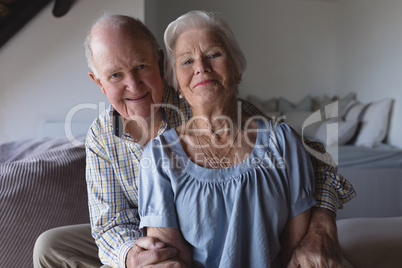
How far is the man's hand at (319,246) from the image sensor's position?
892 millimetres

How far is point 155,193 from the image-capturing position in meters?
0.92

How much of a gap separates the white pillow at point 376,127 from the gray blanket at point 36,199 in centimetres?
281

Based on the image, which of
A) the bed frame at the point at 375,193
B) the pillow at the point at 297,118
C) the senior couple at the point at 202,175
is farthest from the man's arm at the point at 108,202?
the pillow at the point at 297,118

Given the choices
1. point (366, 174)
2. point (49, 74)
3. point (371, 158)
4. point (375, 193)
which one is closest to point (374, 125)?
point (371, 158)

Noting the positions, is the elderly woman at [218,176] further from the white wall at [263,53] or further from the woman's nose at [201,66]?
the white wall at [263,53]

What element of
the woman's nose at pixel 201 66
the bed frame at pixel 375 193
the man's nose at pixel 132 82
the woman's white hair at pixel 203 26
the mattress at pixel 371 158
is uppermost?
the woman's white hair at pixel 203 26

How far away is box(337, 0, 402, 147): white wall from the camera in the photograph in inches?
133

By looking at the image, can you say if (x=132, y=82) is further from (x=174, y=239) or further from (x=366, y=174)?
(x=366, y=174)

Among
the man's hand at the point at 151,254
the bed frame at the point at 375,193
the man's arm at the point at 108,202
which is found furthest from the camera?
the bed frame at the point at 375,193

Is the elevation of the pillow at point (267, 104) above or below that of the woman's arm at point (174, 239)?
below

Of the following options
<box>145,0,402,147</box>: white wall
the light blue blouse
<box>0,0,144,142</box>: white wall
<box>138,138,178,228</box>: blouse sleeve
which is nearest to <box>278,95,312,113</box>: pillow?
<box>145,0,402,147</box>: white wall

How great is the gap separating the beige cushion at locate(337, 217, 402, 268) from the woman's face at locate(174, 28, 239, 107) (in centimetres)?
83

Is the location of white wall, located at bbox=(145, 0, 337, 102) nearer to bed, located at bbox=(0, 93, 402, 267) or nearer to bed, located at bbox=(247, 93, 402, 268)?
bed, located at bbox=(247, 93, 402, 268)

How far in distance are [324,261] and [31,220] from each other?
1434 millimetres
